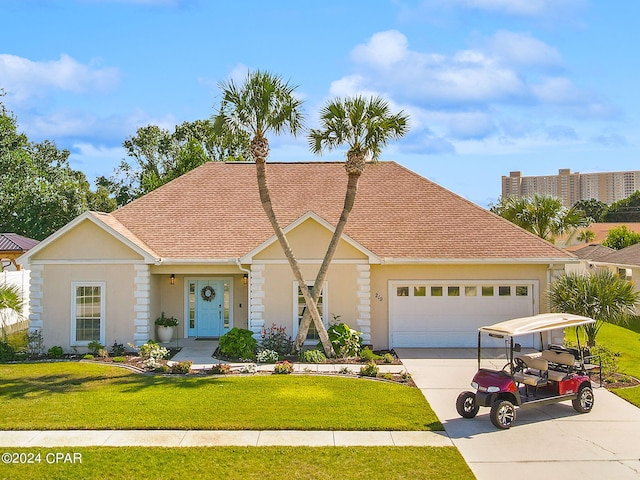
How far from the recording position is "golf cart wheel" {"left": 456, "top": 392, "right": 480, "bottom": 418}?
451 inches

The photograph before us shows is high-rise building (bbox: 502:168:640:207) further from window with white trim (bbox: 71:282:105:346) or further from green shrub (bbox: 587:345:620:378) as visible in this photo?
window with white trim (bbox: 71:282:105:346)

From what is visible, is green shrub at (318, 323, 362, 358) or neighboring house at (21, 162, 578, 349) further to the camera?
neighboring house at (21, 162, 578, 349)

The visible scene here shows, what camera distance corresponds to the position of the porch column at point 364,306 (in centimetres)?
1855

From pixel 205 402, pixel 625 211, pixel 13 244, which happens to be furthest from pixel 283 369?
pixel 625 211

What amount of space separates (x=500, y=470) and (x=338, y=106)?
10726 millimetres

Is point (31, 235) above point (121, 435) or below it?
above

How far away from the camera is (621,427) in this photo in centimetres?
1103

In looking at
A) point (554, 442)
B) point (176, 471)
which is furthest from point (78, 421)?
point (554, 442)

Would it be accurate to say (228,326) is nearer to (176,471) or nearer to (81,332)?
(81,332)

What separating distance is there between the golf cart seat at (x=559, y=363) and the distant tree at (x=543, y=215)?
14180 millimetres

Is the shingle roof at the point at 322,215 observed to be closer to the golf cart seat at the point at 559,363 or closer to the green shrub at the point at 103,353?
the green shrub at the point at 103,353

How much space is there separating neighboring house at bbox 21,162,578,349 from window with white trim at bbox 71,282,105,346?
0.03m

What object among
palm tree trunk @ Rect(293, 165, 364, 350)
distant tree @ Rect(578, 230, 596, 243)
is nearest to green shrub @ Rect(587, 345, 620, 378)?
palm tree trunk @ Rect(293, 165, 364, 350)

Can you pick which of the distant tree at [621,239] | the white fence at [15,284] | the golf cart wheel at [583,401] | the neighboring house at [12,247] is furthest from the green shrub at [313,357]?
the distant tree at [621,239]
